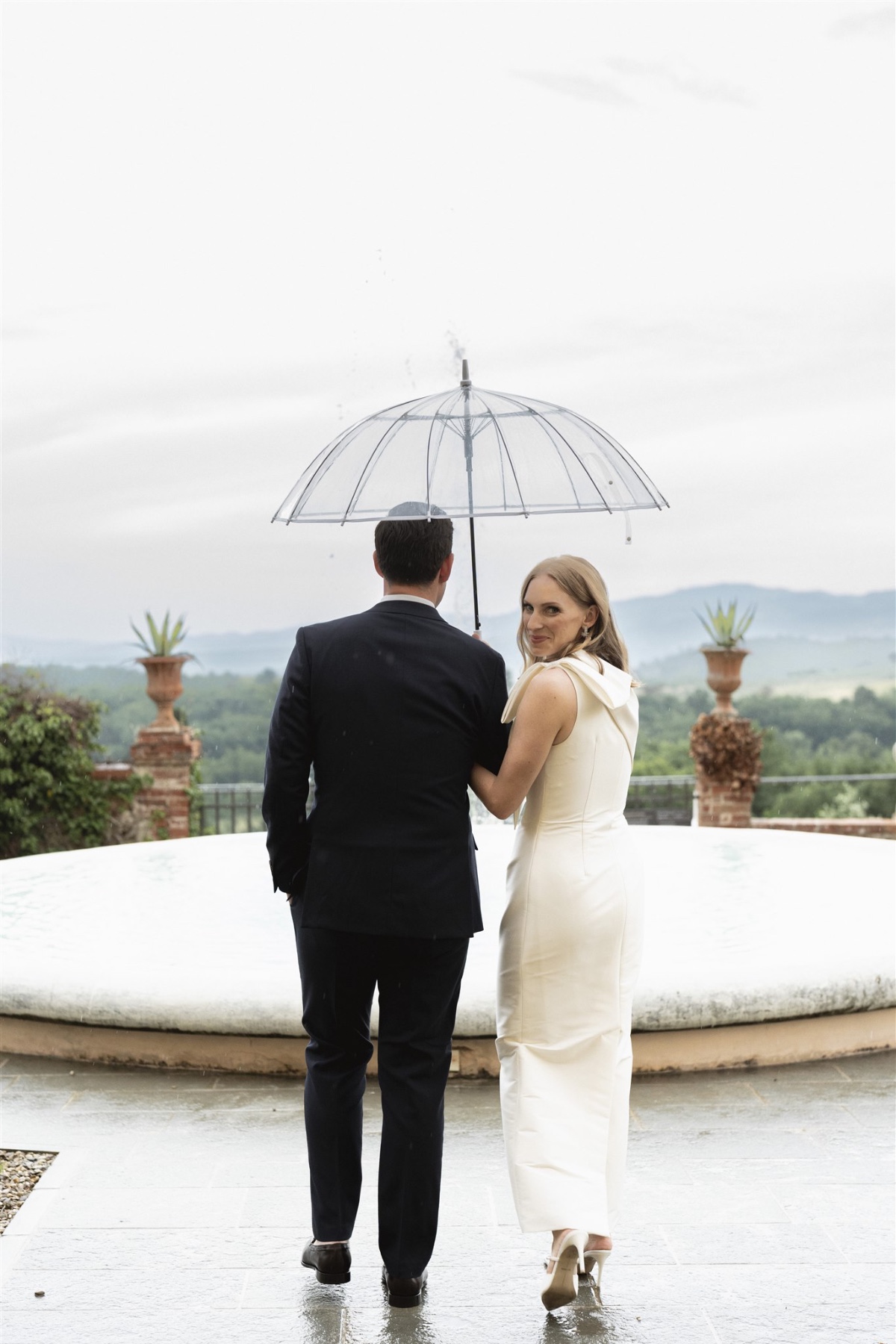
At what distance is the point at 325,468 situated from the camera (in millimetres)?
3730

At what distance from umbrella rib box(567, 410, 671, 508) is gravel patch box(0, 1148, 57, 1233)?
8.05 feet

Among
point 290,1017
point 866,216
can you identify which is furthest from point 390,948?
point 866,216

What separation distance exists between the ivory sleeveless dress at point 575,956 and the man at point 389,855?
0.46ft

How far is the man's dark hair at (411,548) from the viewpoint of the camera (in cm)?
291

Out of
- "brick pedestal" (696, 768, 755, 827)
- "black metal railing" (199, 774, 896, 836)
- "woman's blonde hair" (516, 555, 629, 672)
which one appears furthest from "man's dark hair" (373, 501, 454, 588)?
"brick pedestal" (696, 768, 755, 827)

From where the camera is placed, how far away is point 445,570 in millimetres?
2967

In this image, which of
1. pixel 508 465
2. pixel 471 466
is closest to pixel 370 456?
pixel 471 466

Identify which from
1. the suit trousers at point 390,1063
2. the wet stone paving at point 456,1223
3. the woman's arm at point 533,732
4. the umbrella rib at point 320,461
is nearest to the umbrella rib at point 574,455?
the umbrella rib at point 320,461

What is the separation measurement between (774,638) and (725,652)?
1209 inches

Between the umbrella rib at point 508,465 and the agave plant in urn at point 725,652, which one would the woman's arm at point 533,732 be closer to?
the umbrella rib at point 508,465

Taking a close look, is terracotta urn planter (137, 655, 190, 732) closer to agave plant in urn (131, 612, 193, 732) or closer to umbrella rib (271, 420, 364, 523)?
agave plant in urn (131, 612, 193, 732)

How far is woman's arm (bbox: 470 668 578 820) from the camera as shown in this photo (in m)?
2.84

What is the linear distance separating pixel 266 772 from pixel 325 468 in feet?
3.79

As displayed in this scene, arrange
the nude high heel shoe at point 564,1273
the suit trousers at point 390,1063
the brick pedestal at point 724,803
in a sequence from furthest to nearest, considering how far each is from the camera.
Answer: the brick pedestal at point 724,803 < the suit trousers at point 390,1063 < the nude high heel shoe at point 564,1273
